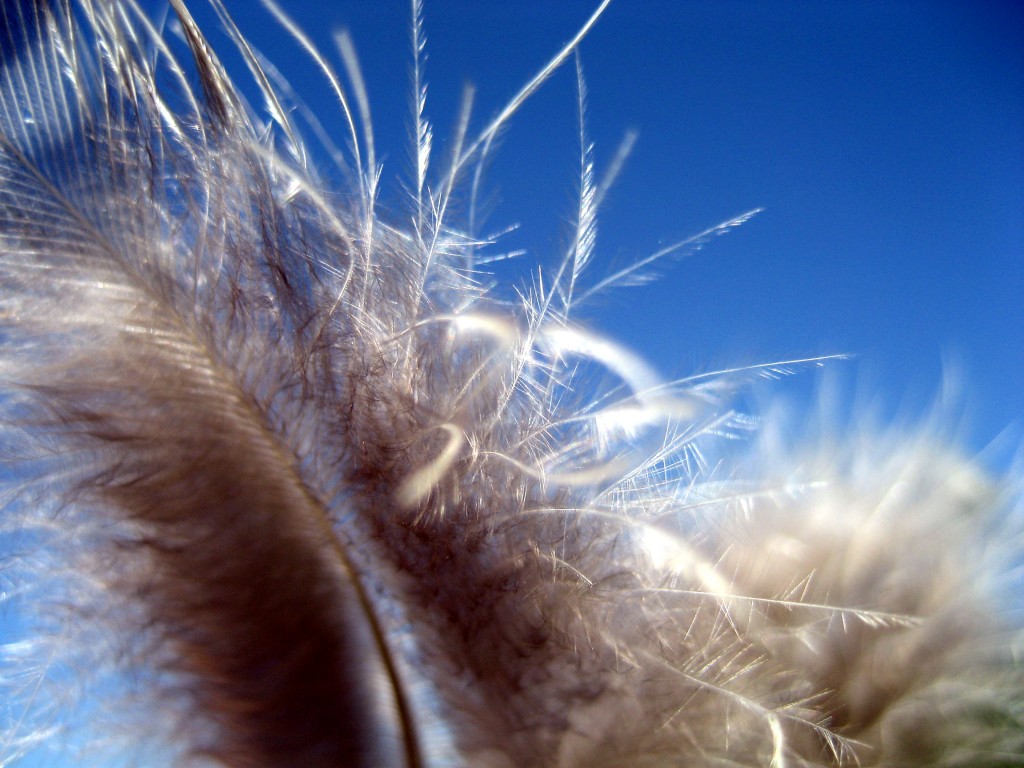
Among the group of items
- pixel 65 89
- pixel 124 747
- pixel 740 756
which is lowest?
pixel 124 747

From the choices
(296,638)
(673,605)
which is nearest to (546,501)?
(673,605)

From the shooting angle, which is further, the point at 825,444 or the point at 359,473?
the point at 825,444

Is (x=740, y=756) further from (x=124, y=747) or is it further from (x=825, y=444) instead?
(x=124, y=747)

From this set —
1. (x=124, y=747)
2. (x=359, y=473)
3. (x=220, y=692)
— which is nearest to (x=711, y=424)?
(x=359, y=473)

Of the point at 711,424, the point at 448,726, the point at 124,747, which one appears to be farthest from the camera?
the point at 711,424

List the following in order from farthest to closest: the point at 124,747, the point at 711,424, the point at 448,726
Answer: the point at 711,424
the point at 124,747
the point at 448,726

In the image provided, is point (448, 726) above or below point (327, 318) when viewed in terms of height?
below

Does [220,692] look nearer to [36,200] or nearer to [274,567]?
[274,567]
